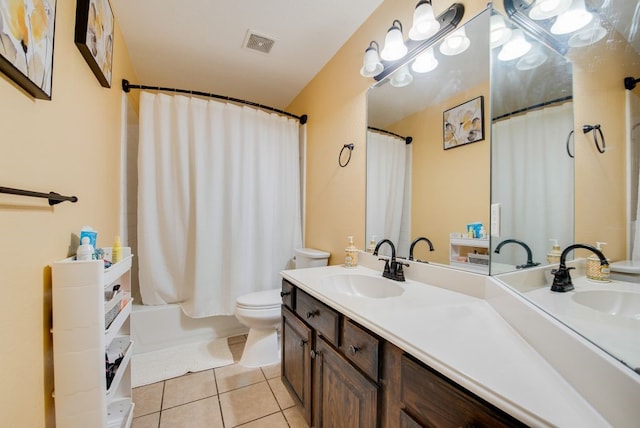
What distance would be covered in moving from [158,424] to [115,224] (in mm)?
1275

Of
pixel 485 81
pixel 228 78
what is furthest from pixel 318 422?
pixel 228 78

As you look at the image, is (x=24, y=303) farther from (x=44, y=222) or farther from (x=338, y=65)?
(x=338, y=65)

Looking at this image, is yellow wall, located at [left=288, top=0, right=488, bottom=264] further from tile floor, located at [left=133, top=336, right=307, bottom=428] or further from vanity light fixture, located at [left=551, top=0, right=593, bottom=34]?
tile floor, located at [left=133, top=336, right=307, bottom=428]

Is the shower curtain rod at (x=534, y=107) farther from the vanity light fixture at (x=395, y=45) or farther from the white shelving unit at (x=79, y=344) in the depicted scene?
the white shelving unit at (x=79, y=344)

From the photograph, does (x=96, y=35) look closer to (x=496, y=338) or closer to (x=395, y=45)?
(x=395, y=45)

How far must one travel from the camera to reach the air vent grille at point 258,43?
70.9 inches

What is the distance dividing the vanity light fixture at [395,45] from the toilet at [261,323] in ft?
4.59

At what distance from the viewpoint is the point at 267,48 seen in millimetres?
1925

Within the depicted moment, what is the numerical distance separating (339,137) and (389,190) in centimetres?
66

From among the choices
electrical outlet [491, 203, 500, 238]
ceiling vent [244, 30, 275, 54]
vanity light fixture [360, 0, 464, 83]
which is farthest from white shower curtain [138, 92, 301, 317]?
electrical outlet [491, 203, 500, 238]

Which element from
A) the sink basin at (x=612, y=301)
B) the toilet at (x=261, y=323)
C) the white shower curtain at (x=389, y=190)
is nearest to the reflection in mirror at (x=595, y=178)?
the sink basin at (x=612, y=301)

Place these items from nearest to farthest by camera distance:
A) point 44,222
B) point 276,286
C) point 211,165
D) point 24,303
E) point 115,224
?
point 24,303 < point 44,222 < point 115,224 < point 211,165 < point 276,286

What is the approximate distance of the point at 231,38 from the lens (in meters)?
1.82

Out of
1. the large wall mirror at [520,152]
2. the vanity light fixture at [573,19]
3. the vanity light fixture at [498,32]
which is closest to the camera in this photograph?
the large wall mirror at [520,152]
